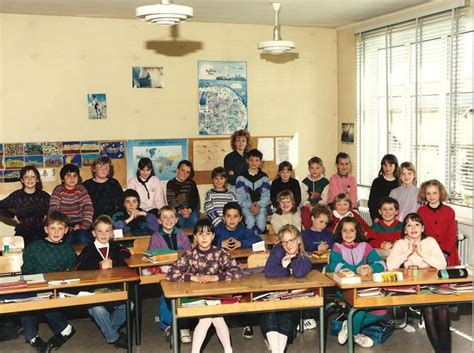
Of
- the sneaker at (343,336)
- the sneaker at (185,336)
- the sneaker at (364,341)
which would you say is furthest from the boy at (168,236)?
the sneaker at (364,341)

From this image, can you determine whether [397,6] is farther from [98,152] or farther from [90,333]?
[90,333]

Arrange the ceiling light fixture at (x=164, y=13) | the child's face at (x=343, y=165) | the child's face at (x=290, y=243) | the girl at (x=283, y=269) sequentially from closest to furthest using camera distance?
the ceiling light fixture at (x=164, y=13) < the girl at (x=283, y=269) < the child's face at (x=290, y=243) < the child's face at (x=343, y=165)

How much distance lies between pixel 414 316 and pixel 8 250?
3.99 m

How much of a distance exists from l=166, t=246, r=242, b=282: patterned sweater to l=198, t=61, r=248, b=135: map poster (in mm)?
4037

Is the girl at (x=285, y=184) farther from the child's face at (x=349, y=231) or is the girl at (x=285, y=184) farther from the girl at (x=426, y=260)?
the girl at (x=426, y=260)

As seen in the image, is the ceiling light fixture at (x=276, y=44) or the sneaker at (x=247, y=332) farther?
the ceiling light fixture at (x=276, y=44)

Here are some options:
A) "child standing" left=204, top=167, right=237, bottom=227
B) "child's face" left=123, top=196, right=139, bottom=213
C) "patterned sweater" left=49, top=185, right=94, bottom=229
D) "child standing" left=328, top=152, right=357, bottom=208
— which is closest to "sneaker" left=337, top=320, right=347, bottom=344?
"child standing" left=204, top=167, right=237, bottom=227

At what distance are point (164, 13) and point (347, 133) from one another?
513 cm

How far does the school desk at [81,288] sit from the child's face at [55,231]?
0.45 meters

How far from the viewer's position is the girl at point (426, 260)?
5.39 m

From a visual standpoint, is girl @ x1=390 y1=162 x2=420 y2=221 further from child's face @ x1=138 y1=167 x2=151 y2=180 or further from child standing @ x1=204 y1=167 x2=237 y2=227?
child's face @ x1=138 y1=167 x2=151 y2=180

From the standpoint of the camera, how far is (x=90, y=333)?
6148 mm

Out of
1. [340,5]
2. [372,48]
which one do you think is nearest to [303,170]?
[372,48]

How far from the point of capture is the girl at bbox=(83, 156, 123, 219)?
7703 mm
